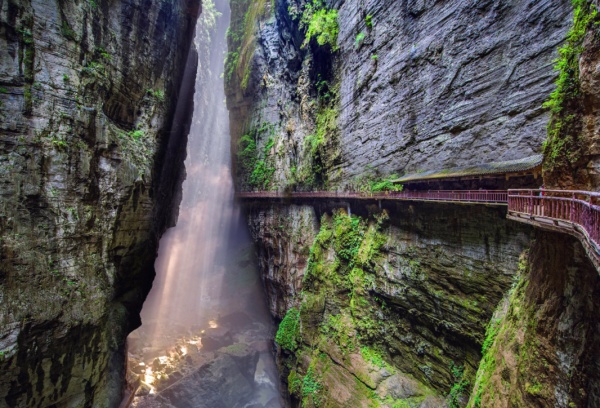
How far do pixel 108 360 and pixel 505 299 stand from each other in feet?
46.8

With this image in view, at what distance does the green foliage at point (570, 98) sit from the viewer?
4.54 meters

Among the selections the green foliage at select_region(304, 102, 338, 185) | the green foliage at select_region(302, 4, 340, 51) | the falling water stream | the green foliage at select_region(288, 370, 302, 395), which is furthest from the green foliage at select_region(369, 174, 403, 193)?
the falling water stream

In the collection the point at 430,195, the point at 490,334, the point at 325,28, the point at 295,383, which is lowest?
the point at 295,383

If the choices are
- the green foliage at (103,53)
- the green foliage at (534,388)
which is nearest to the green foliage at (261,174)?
the green foliage at (103,53)

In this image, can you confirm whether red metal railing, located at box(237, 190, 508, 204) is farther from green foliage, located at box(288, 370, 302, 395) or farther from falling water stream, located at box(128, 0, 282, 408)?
falling water stream, located at box(128, 0, 282, 408)

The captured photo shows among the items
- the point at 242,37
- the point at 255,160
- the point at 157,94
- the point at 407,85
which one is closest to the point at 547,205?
the point at 407,85

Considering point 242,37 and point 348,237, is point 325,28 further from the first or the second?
point 348,237

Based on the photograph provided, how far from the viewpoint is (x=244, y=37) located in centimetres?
2569

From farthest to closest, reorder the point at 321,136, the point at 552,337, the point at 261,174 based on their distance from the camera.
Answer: the point at 261,174 < the point at 321,136 < the point at 552,337

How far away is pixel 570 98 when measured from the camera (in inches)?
186

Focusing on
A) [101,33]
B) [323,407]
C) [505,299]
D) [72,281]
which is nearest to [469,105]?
[505,299]

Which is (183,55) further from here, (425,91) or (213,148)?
(213,148)

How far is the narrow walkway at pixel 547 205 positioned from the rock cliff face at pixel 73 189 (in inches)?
438

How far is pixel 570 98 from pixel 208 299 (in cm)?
3442
